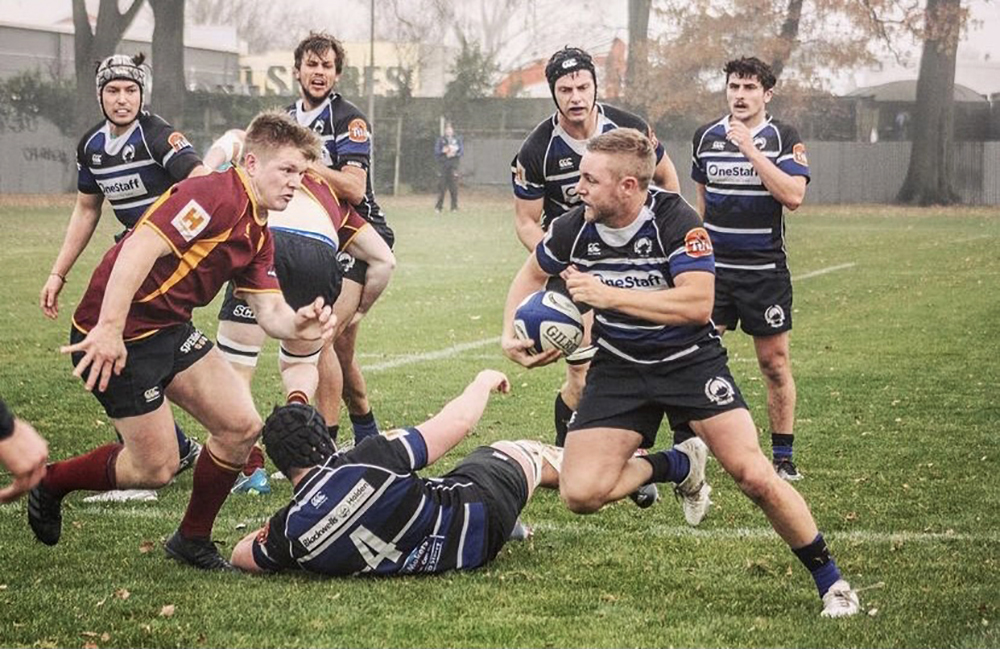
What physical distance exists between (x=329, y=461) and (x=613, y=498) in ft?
3.78

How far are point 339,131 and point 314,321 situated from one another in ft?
9.18

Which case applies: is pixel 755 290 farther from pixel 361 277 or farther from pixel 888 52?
pixel 888 52

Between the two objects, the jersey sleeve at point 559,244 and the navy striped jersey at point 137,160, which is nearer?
the jersey sleeve at point 559,244

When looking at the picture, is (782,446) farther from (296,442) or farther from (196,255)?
(196,255)

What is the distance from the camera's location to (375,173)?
40938 millimetres

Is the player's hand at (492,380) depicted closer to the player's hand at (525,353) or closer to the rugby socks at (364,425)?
the player's hand at (525,353)

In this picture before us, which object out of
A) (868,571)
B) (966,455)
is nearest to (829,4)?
(966,455)

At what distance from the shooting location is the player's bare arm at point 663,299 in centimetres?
551

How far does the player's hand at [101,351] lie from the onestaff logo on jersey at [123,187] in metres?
2.57

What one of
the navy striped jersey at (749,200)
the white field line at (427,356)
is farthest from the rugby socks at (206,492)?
the white field line at (427,356)

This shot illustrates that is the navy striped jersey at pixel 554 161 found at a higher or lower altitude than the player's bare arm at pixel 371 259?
higher

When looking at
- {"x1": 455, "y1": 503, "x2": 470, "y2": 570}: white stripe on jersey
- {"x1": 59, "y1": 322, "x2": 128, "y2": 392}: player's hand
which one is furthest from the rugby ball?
{"x1": 59, "y1": 322, "x2": 128, "y2": 392}: player's hand

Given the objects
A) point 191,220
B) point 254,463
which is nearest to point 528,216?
point 254,463

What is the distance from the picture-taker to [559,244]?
5926 mm
